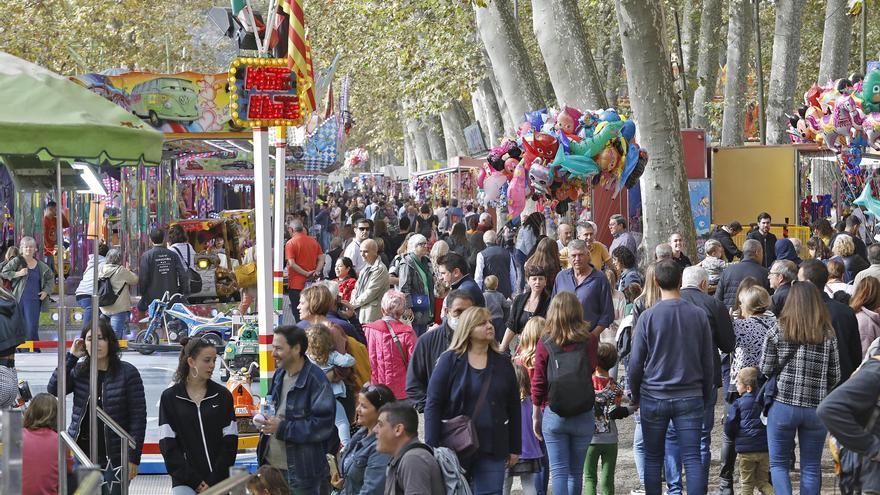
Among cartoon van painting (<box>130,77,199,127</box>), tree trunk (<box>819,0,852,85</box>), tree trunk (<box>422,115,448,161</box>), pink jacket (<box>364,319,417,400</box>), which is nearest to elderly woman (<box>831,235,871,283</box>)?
pink jacket (<box>364,319,417,400</box>)

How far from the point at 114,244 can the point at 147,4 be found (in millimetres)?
16798

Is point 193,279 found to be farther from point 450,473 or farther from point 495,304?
point 450,473

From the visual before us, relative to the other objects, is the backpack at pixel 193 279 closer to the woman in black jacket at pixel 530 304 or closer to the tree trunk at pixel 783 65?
the woman in black jacket at pixel 530 304

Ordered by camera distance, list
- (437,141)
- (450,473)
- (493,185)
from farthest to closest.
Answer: (437,141) → (493,185) → (450,473)

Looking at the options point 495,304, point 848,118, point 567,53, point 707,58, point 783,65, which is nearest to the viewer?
point 495,304

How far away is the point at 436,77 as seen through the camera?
29.5m

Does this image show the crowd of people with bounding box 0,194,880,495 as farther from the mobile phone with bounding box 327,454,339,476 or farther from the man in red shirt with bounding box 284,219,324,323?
the man in red shirt with bounding box 284,219,324,323

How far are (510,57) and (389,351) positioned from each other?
14.2 metres

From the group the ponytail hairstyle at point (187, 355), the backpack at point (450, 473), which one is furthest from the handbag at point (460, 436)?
the ponytail hairstyle at point (187, 355)

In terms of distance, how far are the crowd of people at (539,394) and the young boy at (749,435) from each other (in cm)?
1

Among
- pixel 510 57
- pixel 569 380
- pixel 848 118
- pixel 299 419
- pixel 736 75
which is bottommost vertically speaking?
pixel 299 419

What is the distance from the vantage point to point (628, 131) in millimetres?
16016

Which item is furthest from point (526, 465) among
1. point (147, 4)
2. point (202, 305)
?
point (147, 4)

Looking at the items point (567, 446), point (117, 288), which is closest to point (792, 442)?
point (567, 446)
